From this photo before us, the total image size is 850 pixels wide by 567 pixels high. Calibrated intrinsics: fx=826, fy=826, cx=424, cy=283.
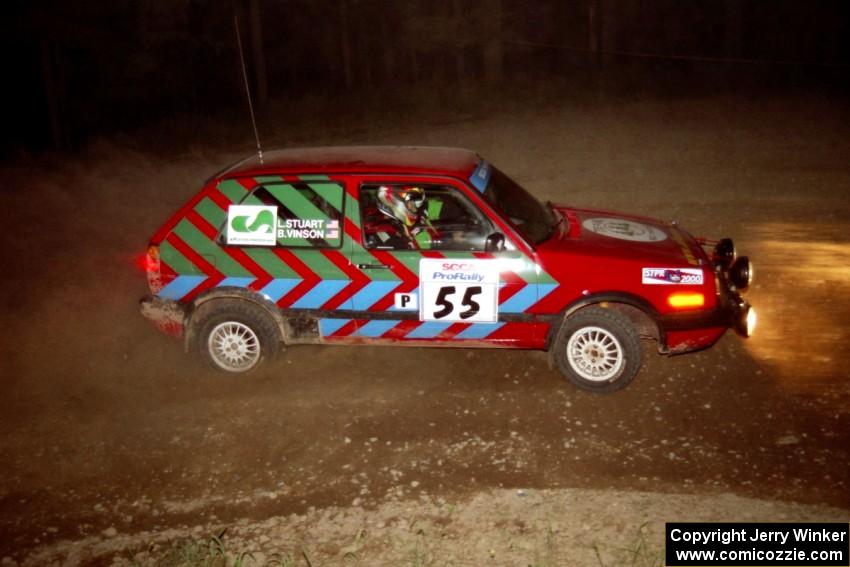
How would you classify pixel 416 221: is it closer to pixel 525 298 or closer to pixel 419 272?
pixel 419 272

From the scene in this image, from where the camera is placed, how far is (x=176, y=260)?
257 inches

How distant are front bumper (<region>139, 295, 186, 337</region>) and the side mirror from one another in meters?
2.51

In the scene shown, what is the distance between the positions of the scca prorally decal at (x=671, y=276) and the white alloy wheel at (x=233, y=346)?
3080 mm

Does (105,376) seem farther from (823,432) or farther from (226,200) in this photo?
(823,432)

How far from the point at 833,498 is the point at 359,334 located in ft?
11.3

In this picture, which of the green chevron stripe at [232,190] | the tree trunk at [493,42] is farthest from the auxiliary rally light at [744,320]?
the tree trunk at [493,42]

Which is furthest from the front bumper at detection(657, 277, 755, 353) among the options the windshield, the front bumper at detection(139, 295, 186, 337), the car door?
the front bumper at detection(139, 295, 186, 337)

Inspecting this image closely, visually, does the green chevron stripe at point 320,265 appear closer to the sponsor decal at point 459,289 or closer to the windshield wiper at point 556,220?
the sponsor decal at point 459,289

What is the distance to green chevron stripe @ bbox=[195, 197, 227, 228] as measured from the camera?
6477mm

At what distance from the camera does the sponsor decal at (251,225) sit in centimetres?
639

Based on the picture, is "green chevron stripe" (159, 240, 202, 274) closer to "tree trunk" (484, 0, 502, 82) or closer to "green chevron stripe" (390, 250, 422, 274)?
"green chevron stripe" (390, 250, 422, 274)

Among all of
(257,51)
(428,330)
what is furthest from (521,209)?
(257,51)

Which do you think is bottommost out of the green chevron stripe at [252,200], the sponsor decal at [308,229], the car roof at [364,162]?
the sponsor decal at [308,229]

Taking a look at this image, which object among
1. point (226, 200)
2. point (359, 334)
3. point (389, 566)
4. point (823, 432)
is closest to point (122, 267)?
point (226, 200)
